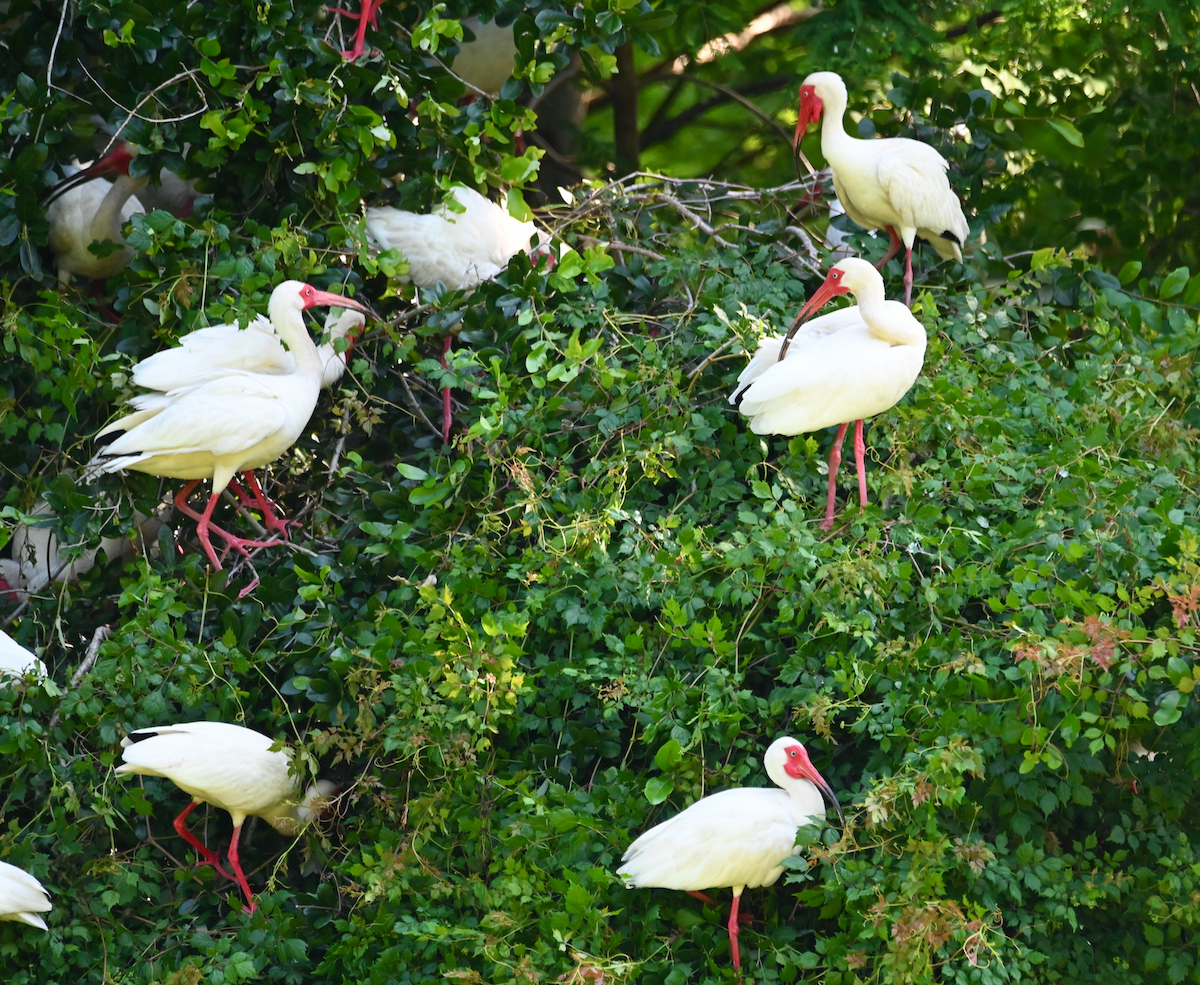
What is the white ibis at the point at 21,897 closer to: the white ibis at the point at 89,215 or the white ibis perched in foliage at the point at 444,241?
the white ibis perched in foliage at the point at 444,241

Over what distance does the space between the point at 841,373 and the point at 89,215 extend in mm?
2804

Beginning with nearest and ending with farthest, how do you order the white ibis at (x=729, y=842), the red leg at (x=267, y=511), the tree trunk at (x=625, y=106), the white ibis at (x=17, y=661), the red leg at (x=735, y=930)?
the white ibis at (x=729, y=842) → the red leg at (x=735, y=930) → the white ibis at (x=17, y=661) → the red leg at (x=267, y=511) → the tree trunk at (x=625, y=106)

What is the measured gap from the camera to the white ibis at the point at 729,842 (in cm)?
321

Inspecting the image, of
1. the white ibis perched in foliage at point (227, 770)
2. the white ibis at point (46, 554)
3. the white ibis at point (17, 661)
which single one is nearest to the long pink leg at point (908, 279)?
the white ibis perched in foliage at point (227, 770)

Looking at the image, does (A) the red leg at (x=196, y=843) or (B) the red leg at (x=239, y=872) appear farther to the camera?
(A) the red leg at (x=196, y=843)

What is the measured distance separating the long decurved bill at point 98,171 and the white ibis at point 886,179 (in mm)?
2420

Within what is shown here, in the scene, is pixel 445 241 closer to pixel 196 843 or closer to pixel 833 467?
pixel 833 467

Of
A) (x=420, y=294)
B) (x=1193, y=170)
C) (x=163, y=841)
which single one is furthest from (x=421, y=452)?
(x=1193, y=170)

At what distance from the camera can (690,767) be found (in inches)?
135

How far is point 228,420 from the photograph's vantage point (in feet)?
13.1

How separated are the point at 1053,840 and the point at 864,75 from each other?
11.8 feet

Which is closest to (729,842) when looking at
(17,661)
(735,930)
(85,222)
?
(735,930)

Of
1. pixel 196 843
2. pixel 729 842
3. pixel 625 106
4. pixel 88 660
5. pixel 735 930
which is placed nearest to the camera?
pixel 729 842

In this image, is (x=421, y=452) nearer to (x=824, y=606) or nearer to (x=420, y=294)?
(x=420, y=294)
